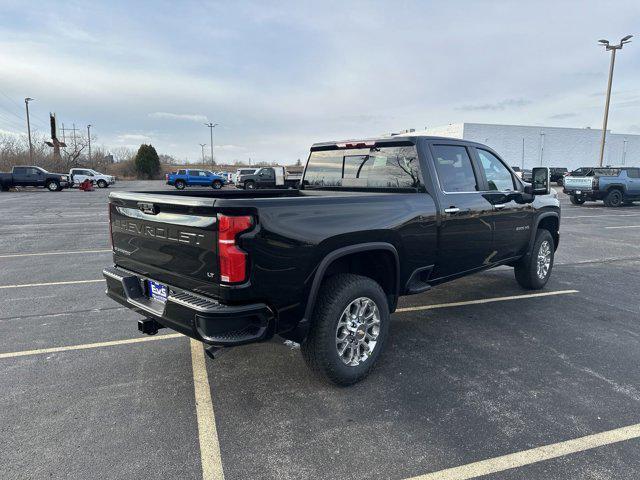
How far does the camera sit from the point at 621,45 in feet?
87.8

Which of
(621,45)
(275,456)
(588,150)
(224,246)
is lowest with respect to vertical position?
(275,456)

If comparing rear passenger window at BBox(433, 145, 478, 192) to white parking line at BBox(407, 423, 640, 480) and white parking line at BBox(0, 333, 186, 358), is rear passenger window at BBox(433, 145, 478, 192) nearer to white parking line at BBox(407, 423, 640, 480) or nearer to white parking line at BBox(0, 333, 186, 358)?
white parking line at BBox(407, 423, 640, 480)

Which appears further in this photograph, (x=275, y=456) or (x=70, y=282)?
(x=70, y=282)

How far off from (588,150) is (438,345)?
213 feet

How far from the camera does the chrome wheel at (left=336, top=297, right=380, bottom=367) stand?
332cm

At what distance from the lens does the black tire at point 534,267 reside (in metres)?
5.80

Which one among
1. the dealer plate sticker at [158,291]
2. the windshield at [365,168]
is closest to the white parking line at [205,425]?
the dealer plate sticker at [158,291]

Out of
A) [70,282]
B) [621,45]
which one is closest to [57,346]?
[70,282]

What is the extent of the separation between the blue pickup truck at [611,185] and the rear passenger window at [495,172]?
57.1 ft

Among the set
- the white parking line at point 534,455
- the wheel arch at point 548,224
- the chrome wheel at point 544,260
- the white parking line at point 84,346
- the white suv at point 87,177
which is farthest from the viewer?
the white suv at point 87,177

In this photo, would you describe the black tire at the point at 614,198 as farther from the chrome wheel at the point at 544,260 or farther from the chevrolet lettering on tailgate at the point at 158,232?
the chevrolet lettering on tailgate at the point at 158,232

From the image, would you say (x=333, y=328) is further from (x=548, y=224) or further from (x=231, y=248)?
(x=548, y=224)

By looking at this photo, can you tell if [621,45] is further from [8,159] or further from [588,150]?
[8,159]

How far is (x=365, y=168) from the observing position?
4480mm
